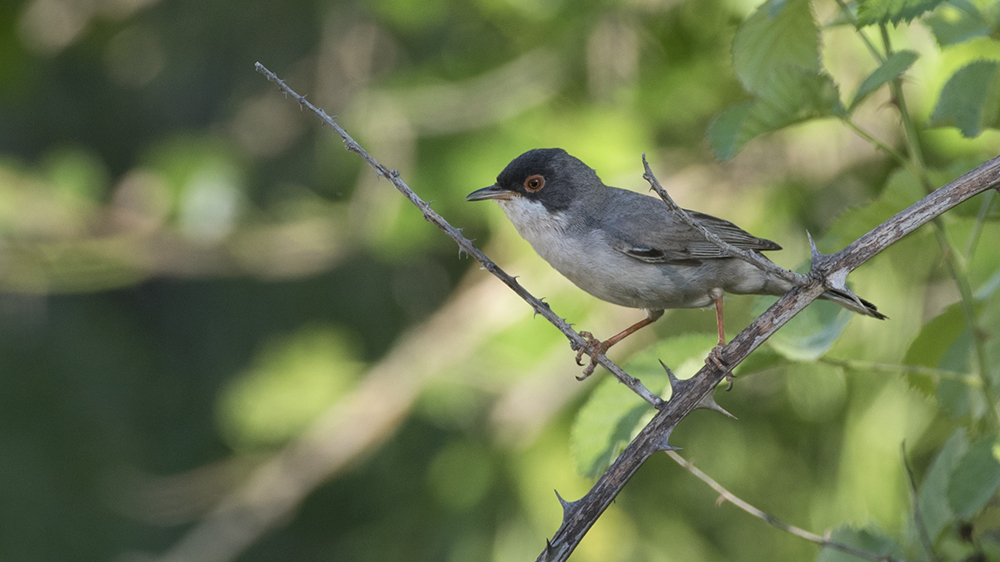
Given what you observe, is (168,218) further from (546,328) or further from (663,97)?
(663,97)

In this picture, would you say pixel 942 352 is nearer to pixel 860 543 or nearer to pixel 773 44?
pixel 860 543

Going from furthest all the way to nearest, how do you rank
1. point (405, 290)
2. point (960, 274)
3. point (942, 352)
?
point (405, 290) < point (942, 352) < point (960, 274)

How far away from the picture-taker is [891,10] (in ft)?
5.64

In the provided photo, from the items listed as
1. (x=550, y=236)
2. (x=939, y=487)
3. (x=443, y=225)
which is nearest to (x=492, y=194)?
(x=550, y=236)

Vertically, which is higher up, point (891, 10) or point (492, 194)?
point (891, 10)

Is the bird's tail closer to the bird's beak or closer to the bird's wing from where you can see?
the bird's wing

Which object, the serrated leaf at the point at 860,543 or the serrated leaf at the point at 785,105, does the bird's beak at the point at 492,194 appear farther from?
the serrated leaf at the point at 860,543

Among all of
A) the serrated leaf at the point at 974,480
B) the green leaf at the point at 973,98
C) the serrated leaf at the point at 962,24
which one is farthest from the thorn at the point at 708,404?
the serrated leaf at the point at 962,24

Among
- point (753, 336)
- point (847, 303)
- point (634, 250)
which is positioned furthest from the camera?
point (634, 250)

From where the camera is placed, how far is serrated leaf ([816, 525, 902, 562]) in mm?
2109

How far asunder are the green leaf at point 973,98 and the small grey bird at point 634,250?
0.79 metres

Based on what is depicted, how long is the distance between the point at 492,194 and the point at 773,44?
4.41ft

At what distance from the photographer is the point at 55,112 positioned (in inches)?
303

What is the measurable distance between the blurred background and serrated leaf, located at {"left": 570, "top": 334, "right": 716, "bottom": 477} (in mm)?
1886
